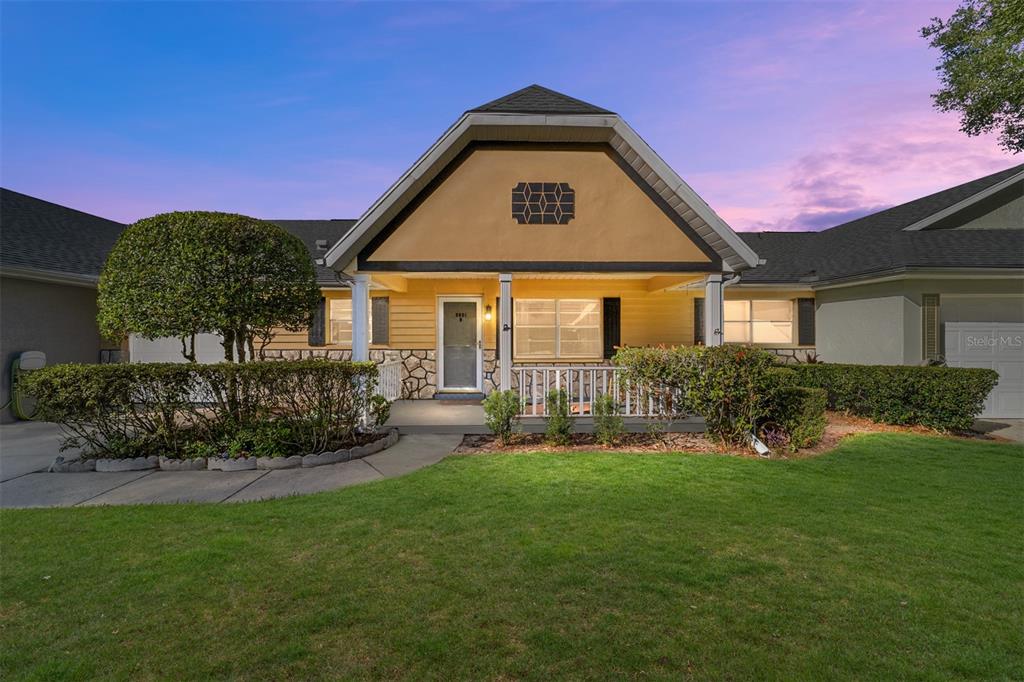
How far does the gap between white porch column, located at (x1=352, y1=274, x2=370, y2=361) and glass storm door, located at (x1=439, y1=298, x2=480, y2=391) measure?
3.50 metres

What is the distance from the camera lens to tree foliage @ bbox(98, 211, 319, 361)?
6.52 metres

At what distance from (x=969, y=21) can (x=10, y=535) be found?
796 inches

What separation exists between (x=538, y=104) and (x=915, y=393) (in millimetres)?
9077

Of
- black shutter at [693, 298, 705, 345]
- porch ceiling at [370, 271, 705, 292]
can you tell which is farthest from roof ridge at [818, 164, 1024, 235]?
porch ceiling at [370, 271, 705, 292]

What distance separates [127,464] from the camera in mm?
6137

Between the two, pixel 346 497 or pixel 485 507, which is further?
pixel 346 497

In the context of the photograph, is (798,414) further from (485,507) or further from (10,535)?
(10,535)

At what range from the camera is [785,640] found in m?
2.59

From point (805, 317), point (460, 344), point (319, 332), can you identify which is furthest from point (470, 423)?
point (805, 317)

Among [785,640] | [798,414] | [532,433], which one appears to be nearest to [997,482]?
[798,414]

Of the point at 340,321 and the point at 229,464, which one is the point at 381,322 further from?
the point at 229,464

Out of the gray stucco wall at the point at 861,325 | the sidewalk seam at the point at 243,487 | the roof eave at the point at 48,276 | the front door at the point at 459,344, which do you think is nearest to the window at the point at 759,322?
the gray stucco wall at the point at 861,325

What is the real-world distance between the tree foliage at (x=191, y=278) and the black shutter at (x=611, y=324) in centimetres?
760

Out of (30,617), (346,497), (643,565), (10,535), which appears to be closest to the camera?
(30,617)
